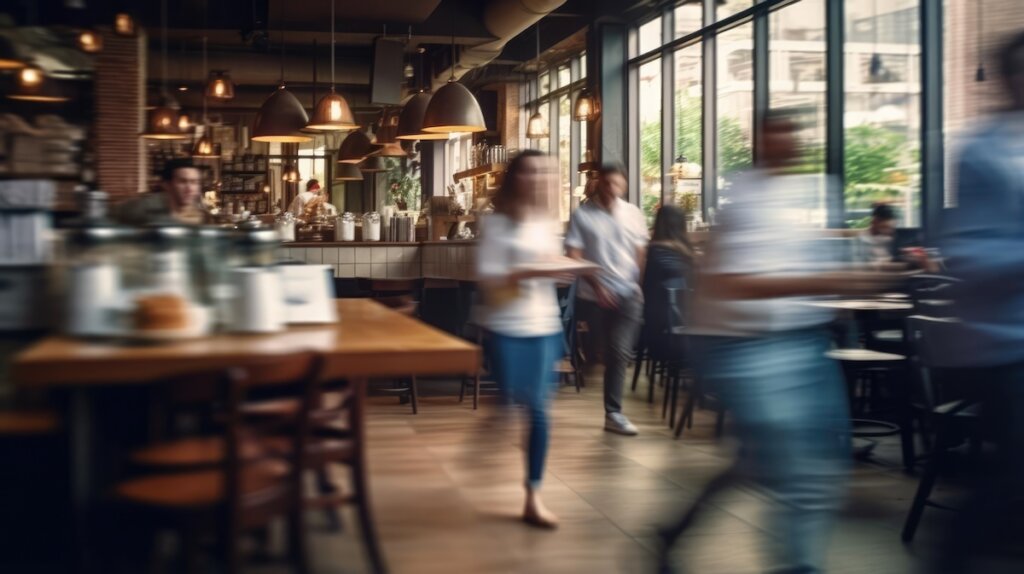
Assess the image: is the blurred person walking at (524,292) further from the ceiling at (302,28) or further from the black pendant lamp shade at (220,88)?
the black pendant lamp shade at (220,88)

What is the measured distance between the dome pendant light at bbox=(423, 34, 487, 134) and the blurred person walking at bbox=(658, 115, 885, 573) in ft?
19.4

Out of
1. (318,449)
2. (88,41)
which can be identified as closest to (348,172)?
(88,41)

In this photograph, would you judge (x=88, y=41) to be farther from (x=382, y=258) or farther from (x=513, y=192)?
(x=513, y=192)

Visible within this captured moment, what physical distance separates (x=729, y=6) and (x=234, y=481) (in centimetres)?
895

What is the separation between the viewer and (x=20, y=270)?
3273 mm

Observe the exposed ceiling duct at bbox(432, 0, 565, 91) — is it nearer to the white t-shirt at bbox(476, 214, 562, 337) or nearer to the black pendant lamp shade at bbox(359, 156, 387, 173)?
the black pendant lamp shade at bbox(359, 156, 387, 173)

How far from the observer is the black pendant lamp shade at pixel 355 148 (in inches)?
539

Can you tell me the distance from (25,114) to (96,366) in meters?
7.35

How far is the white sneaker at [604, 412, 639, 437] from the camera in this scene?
625cm

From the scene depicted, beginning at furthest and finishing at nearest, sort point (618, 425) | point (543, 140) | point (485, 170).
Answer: point (543, 140)
point (485, 170)
point (618, 425)

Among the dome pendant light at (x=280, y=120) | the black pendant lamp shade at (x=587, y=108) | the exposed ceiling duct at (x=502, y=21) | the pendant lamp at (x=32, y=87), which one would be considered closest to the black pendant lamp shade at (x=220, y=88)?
the dome pendant light at (x=280, y=120)

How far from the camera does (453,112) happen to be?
8594 mm

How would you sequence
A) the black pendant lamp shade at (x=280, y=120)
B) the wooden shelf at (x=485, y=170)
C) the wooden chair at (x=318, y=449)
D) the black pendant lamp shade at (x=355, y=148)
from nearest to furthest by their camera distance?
the wooden chair at (x=318, y=449) → the black pendant lamp shade at (x=280, y=120) → the wooden shelf at (x=485, y=170) → the black pendant lamp shade at (x=355, y=148)

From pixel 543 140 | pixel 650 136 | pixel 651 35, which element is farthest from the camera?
pixel 543 140
